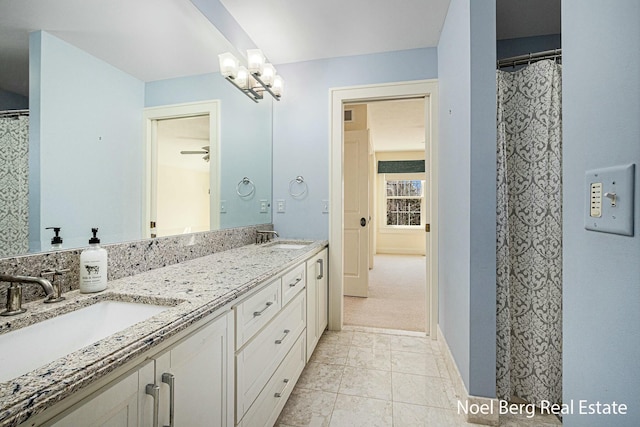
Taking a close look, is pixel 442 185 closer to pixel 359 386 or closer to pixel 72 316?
pixel 359 386

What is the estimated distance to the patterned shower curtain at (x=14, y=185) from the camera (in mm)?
869

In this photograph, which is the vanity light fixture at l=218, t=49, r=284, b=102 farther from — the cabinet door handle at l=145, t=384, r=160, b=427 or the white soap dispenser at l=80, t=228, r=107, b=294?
the cabinet door handle at l=145, t=384, r=160, b=427

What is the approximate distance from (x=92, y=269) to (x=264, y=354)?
30.1 inches

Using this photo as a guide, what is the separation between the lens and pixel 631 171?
1.52 ft

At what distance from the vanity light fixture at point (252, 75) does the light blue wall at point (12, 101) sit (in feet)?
4.35

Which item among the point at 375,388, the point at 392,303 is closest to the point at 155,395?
the point at 375,388

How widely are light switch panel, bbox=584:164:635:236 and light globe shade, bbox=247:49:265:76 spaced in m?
2.27

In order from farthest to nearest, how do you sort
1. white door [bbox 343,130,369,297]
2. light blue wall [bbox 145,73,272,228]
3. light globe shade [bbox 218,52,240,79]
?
white door [bbox 343,130,369,297] < light globe shade [bbox 218,52,240,79] < light blue wall [bbox 145,73,272,228]

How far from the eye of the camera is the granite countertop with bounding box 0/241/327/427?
0.47 meters

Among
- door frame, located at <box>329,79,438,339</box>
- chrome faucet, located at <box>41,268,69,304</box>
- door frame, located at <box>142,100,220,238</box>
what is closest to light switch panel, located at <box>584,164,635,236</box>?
chrome faucet, located at <box>41,268,69,304</box>

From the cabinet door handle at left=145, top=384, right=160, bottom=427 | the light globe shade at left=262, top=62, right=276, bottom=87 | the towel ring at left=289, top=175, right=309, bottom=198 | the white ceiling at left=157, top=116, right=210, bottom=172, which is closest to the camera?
the cabinet door handle at left=145, top=384, right=160, bottom=427

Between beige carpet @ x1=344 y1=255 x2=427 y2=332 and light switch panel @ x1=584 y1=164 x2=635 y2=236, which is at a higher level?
light switch panel @ x1=584 y1=164 x2=635 y2=236

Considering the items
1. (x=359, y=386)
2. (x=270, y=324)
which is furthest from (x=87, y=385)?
(x=359, y=386)

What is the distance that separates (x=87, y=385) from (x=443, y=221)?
2.28 metres
